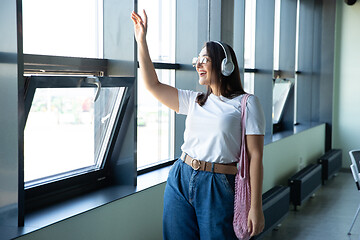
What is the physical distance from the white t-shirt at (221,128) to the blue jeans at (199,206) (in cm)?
10

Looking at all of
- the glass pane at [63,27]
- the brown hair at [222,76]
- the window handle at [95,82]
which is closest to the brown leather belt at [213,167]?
the brown hair at [222,76]

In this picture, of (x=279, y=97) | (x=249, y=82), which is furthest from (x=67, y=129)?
(x=279, y=97)

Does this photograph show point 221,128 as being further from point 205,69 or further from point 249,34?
point 249,34

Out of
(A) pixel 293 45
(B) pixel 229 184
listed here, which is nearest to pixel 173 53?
(B) pixel 229 184

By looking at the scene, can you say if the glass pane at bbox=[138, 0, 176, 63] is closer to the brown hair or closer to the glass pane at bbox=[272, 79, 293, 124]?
the brown hair

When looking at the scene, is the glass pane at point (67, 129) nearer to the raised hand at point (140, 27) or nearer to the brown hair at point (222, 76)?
the raised hand at point (140, 27)

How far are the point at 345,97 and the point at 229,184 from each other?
690cm

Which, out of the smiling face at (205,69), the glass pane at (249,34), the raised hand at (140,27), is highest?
the glass pane at (249,34)

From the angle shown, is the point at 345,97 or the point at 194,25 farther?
the point at 345,97

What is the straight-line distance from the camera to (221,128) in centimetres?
221

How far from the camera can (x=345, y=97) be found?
8508 millimetres

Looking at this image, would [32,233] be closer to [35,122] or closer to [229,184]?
[35,122]

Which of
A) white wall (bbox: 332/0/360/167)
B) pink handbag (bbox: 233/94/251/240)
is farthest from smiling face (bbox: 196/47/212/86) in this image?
white wall (bbox: 332/0/360/167)

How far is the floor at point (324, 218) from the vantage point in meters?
4.74
